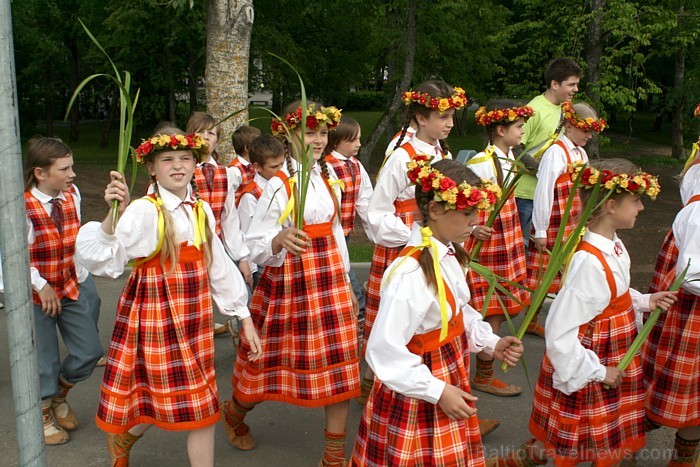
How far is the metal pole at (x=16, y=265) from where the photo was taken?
2254mm

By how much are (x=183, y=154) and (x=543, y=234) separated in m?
3.28

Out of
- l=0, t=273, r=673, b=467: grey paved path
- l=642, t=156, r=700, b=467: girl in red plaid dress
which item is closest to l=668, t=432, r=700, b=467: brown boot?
l=642, t=156, r=700, b=467: girl in red plaid dress

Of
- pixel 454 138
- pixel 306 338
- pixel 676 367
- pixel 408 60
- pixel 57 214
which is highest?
pixel 408 60

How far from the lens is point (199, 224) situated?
3975 mm

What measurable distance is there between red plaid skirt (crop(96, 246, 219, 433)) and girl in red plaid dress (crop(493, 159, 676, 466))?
5.41ft

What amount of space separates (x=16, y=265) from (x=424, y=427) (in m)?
1.64

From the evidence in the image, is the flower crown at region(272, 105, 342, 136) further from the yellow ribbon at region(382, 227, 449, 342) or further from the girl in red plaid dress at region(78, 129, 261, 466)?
the yellow ribbon at region(382, 227, 449, 342)

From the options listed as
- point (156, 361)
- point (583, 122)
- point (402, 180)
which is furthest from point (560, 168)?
point (156, 361)

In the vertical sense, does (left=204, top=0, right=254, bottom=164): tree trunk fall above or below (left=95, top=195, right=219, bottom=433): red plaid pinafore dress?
above


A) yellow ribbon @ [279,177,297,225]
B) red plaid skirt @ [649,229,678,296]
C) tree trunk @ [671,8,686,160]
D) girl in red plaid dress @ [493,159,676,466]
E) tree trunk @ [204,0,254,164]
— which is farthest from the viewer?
tree trunk @ [671,8,686,160]

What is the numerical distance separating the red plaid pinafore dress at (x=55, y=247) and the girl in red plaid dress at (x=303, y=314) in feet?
3.93

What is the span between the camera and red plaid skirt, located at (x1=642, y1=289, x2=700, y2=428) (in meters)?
4.02

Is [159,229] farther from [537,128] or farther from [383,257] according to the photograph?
[537,128]

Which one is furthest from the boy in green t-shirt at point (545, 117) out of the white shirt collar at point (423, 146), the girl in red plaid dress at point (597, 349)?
the girl in red plaid dress at point (597, 349)
